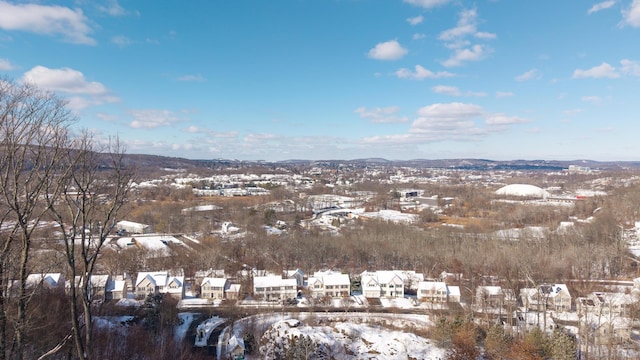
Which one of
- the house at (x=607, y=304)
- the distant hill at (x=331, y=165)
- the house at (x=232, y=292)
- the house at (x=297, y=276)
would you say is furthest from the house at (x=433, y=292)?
the distant hill at (x=331, y=165)

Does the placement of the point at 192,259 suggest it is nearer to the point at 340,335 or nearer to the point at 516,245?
the point at 340,335

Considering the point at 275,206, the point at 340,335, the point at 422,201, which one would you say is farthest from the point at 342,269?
the point at 422,201

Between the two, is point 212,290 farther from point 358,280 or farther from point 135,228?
point 135,228

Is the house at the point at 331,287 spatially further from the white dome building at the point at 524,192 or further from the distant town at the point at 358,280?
the white dome building at the point at 524,192

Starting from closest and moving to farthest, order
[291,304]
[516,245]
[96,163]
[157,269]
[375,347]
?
1. [96,163]
2. [375,347]
3. [291,304]
4. [157,269]
5. [516,245]

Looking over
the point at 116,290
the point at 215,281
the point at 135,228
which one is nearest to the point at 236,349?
the point at 215,281

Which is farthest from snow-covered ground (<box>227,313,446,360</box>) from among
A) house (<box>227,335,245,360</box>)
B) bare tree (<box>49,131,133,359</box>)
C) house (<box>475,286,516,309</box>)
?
bare tree (<box>49,131,133,359</box>)
